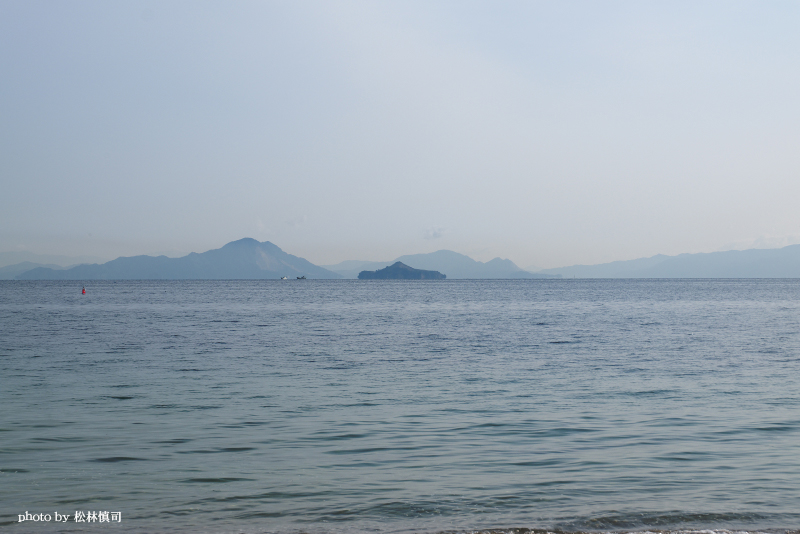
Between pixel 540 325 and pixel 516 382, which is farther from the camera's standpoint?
pixel 540 325

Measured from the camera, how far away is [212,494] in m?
10.6

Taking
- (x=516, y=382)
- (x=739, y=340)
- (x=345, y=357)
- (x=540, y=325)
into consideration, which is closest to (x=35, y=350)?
(x=345, y=357)

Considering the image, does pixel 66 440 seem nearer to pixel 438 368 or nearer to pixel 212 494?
pixel 212 494

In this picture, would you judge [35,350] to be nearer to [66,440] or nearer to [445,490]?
[66,440]

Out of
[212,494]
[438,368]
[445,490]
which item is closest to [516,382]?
[438,368]

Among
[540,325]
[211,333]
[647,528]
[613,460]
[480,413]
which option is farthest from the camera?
[540,325]

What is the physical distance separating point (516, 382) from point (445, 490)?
42.9ft

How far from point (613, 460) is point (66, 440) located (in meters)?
12.5

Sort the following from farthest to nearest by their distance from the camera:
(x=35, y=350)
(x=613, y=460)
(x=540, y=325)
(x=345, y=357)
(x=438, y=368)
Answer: (x=540, y=325) → (x=35, y=350) → (x=345, y=357) → (x=438, y=368) → (x=613, y=460)

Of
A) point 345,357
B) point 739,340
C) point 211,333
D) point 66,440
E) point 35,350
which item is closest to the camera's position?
point 66,440

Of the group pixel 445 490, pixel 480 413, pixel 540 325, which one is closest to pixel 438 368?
pixel 480 413

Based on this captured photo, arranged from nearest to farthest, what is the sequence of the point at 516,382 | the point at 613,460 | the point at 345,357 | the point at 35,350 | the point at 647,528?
the point at 647,528
the point at 613,460
the point at 516,382
the point at 345,357
the point at 35,350

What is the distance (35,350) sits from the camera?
112 feet

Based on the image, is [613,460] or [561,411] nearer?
[613,460]
